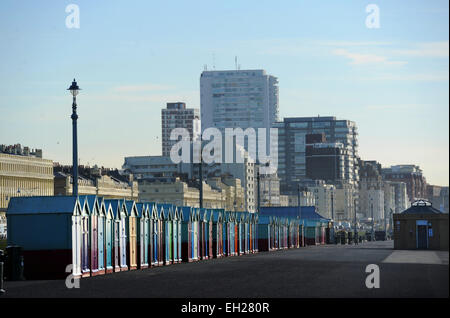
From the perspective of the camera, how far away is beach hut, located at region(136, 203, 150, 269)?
170 feet

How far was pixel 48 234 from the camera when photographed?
137 ft

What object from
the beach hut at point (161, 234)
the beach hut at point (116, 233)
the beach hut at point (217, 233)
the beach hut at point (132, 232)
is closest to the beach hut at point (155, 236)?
the beach hut at point (161, 234)

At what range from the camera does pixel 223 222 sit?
74.5 metres

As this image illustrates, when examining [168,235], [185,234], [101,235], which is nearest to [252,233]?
[185,234]

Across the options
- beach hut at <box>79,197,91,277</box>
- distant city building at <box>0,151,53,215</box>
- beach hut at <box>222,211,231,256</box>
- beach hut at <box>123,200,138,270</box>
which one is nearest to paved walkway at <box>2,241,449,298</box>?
beach hut at <box>79,197,91,277</box>

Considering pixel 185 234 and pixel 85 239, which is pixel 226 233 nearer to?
pixel 185 234

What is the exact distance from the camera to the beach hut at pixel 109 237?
46156 mm

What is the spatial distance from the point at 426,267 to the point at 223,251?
91.3ft

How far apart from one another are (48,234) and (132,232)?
8.95 meters

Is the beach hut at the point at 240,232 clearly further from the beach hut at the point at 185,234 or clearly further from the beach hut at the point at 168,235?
the beach hut at the point at 168,235
